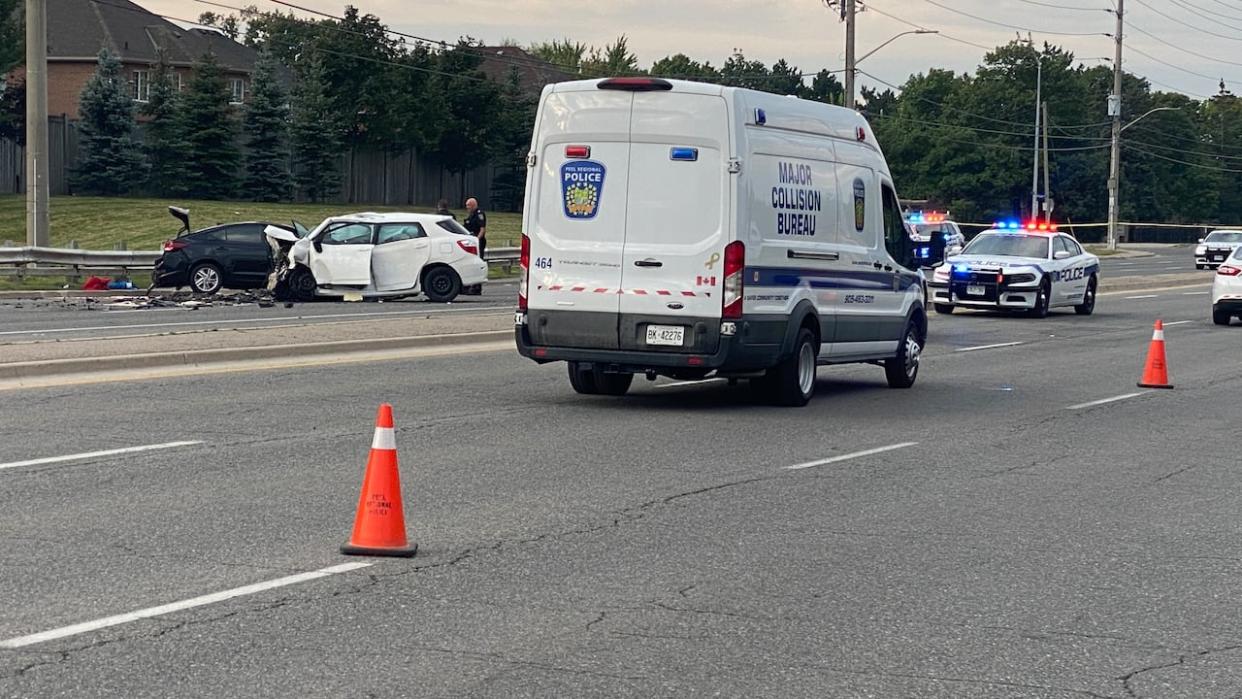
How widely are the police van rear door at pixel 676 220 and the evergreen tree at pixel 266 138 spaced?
172 feet

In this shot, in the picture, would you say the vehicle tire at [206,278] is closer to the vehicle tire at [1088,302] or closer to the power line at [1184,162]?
the vehicle tire at [1088,302]

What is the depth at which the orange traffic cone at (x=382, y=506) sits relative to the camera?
7980mm

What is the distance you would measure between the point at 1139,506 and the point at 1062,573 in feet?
7.89

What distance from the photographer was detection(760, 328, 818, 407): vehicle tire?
15.3 meters

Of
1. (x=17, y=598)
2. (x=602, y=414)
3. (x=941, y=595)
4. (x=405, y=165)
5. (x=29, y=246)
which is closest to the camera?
(x=17, y=598)

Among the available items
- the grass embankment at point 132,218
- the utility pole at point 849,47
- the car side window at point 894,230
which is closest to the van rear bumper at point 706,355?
the car side window at point 894,230

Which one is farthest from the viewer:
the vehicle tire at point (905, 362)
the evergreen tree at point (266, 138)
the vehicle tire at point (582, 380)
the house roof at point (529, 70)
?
the house roof at point (529, 70)

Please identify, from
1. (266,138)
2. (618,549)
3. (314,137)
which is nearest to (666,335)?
(618,549)

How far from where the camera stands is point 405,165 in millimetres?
74188

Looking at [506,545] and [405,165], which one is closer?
[506,545]

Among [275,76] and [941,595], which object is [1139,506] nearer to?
[941,595]

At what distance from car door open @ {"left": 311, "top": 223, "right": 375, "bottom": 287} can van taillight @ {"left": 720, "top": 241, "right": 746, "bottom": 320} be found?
52.4 feet

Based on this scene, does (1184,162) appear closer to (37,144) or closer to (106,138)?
(106,138)

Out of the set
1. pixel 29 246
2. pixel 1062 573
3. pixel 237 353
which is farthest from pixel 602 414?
pixel 29 246
